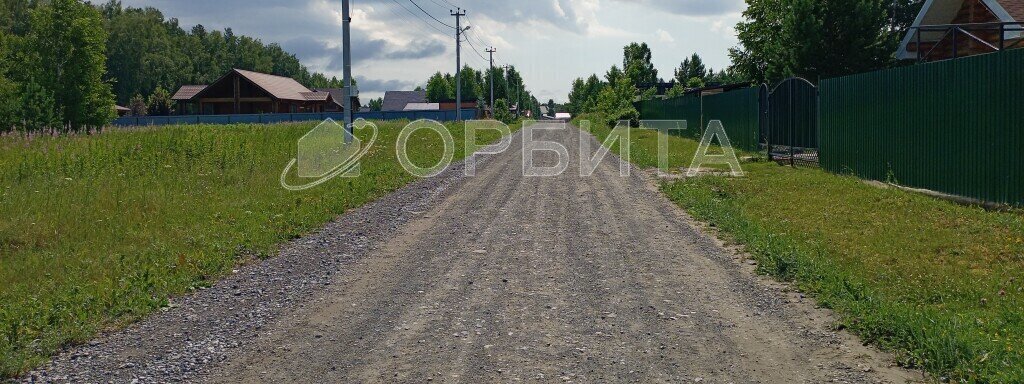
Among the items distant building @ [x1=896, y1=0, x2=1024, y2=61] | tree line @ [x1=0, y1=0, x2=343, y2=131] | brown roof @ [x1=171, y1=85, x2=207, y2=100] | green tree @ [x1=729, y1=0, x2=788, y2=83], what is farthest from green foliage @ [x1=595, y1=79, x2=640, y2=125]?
brown roof @ [x1=171, y1=85, x2=207, y2=100]

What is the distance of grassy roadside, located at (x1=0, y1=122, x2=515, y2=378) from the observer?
7043 mm

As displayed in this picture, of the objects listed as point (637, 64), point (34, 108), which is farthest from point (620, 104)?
point (34, 108)

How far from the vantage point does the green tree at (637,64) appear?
69206 millimetres

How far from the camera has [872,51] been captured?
2706 centimetres

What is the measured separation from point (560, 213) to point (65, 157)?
10239mm

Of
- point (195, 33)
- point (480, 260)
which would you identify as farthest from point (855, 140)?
point (195, 33)

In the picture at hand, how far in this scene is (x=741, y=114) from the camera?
1096 inches

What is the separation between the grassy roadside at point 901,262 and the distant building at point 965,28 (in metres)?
8.91

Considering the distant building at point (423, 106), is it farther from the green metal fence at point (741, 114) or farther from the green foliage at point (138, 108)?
the green metal fence at point (741, 114)

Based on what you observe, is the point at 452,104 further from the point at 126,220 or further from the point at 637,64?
the point at 126,220

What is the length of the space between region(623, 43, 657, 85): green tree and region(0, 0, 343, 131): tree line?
3810 centimetres

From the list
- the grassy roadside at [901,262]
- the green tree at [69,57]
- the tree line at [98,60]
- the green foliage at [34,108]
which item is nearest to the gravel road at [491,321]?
the grassy roadside at [901,262]

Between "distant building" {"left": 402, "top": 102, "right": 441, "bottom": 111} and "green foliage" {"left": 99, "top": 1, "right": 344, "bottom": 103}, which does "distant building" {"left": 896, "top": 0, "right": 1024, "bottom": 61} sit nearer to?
"green foliage" {"left": 99, "top": 1, "right": 344, "bottom": 103}

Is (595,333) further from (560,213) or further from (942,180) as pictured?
(942,180)
